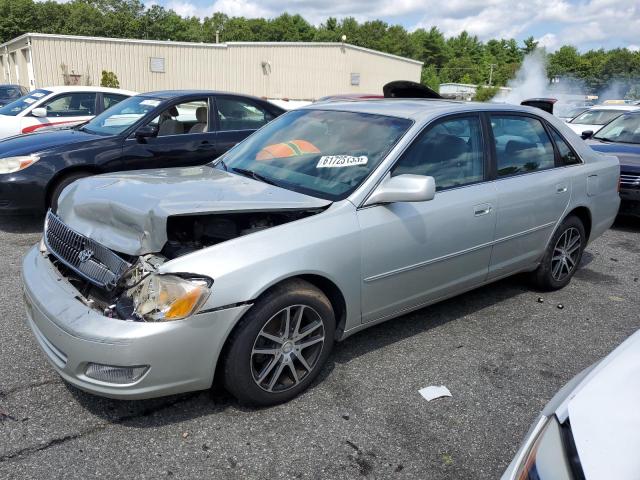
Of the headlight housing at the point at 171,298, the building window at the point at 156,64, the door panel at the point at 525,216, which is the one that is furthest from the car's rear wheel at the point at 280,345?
the building window at the point at 156,64

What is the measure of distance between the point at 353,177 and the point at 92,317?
166 cm

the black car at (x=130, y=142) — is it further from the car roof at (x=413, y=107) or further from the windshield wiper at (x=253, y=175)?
the car roof at (x=413, y=107)

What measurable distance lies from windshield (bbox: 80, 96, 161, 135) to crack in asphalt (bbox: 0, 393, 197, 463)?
4.32 m

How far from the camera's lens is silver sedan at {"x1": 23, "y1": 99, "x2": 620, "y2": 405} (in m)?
2.52

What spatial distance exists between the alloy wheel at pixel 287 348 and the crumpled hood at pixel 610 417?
4.76 feet

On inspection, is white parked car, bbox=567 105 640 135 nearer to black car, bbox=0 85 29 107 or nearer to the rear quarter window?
the rear quarter window

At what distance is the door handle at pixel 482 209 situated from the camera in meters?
3.64

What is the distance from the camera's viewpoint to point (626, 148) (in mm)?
7508

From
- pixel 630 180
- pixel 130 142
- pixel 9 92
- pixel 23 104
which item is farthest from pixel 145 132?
pixel 9 92

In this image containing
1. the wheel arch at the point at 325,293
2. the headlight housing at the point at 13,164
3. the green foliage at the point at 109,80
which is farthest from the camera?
the green foliage at the point at 109,80

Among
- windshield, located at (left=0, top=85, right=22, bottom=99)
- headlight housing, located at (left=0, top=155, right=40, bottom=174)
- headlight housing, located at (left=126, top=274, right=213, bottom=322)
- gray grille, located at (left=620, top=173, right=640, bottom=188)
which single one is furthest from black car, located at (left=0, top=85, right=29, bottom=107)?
headlight housing, located at (left=126, top=274, right=213, bottom=322)

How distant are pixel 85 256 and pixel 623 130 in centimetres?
818

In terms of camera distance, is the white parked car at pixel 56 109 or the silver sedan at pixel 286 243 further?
the white parked car at pixel 56 109

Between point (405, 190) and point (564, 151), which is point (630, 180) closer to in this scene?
point (564, 151)
